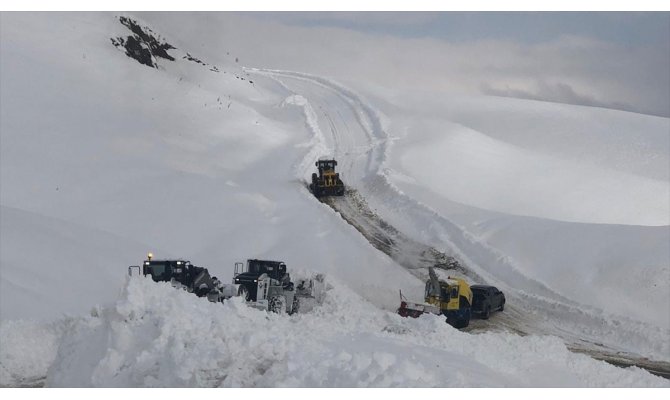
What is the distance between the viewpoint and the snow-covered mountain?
13070 millimetres

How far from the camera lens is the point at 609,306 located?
2325 cm

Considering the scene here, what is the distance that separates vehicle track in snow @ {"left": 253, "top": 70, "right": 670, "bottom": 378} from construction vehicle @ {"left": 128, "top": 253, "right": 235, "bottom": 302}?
741 cm

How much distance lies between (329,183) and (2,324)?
1910 centimetres

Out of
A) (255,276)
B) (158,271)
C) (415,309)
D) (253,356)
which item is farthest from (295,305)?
(253,356)

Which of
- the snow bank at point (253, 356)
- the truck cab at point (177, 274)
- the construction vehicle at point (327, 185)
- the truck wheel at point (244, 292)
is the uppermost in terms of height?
the construction vehicle at point (327, 185)

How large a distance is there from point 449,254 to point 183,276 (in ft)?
38.1

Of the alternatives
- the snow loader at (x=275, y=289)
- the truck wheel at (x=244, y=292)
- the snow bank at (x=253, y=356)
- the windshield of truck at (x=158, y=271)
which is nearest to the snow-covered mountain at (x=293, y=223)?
the snow bank at (x=253, y=356)

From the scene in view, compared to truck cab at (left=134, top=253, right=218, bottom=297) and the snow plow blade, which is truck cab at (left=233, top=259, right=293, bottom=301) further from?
the snow plow blade

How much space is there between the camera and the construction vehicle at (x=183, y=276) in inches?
787

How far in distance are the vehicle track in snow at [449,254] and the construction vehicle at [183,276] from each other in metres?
7.41

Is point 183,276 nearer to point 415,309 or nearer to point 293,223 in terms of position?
point 415,309

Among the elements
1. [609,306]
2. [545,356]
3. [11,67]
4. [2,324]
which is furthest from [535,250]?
[11,67]

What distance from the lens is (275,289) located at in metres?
21.1

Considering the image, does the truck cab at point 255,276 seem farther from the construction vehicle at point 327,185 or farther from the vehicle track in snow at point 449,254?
the construction vehicle at point 327,185
